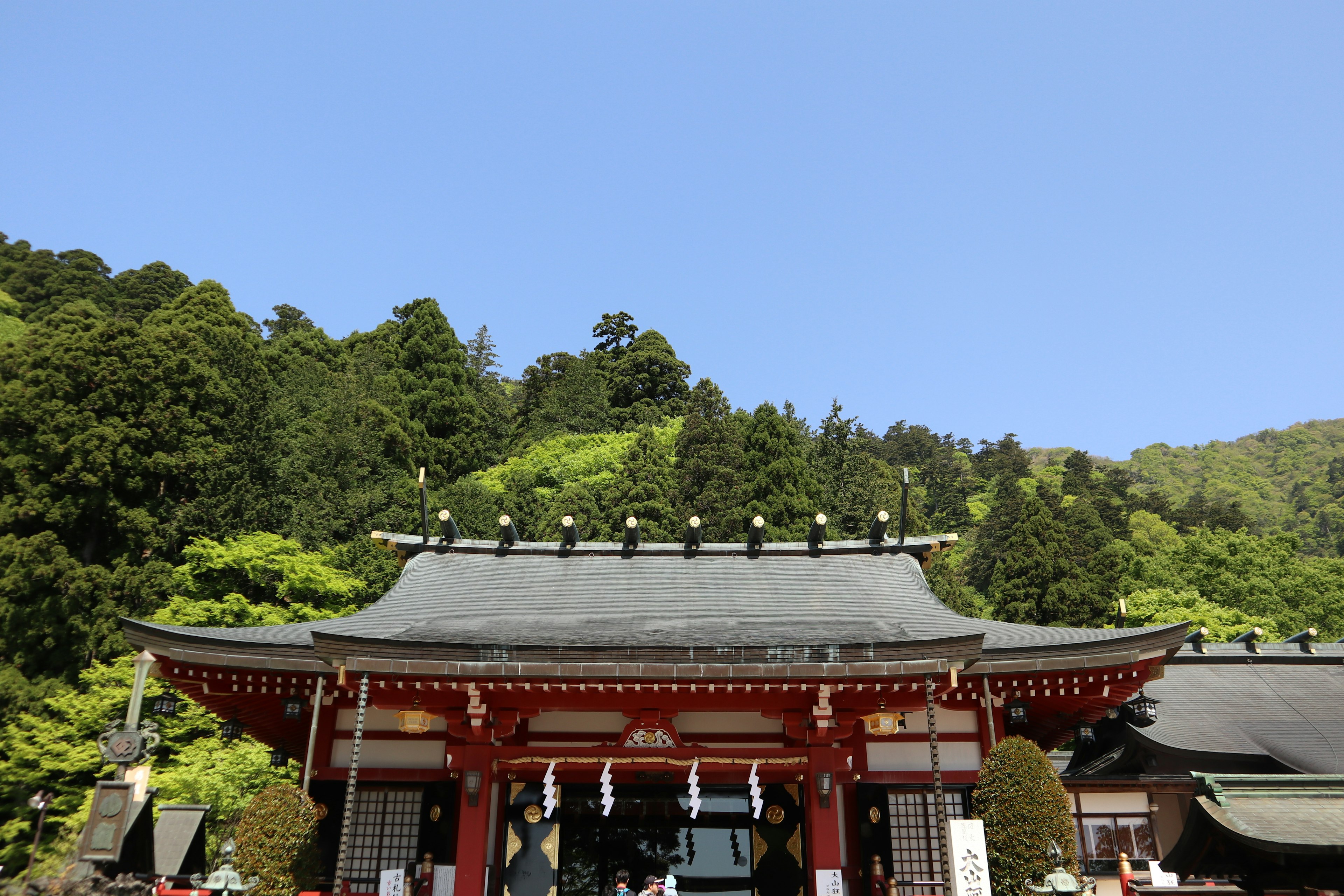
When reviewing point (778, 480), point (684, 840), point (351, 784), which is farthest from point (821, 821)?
point (778, 480)

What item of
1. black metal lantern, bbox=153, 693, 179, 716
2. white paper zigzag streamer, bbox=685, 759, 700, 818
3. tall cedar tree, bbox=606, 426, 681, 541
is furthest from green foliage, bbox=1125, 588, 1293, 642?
Answer: black metal lantern, bbox=153, 693, 179, 716

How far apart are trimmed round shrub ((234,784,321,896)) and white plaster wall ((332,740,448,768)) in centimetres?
214

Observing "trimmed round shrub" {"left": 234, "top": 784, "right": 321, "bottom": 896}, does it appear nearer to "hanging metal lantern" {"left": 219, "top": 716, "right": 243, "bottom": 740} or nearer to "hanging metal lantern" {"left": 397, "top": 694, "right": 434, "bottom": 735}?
"hanging metal lantern" {"left": 397, "top": 694, "right": 434, "bottom": 735}

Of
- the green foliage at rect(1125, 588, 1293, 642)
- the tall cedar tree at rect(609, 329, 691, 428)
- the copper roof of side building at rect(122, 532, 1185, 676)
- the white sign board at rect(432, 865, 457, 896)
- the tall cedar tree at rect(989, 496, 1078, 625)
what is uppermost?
the tall cedar tree at rect(609, 329, 691, 428)

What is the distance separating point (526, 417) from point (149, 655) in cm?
4399

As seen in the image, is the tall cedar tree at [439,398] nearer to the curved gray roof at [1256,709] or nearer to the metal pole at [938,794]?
the curved gray roof at [1256,709]

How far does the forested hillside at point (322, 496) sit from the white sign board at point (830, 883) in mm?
15341

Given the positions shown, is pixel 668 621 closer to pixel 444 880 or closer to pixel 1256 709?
pixel 444 880

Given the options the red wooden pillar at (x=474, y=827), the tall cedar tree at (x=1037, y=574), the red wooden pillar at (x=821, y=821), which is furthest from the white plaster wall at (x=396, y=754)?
the tall cedar tree at (x=1037, y=574)

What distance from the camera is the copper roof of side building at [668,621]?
950 centimetres

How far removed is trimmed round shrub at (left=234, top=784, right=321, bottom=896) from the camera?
870 cm

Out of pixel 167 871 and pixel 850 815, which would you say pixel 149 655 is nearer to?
pixel 167 871

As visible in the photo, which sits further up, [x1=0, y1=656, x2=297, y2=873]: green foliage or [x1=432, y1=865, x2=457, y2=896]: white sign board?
[x1=0, y1=656, x2=297, y2=873]: green foliage

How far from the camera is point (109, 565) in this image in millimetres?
27297
